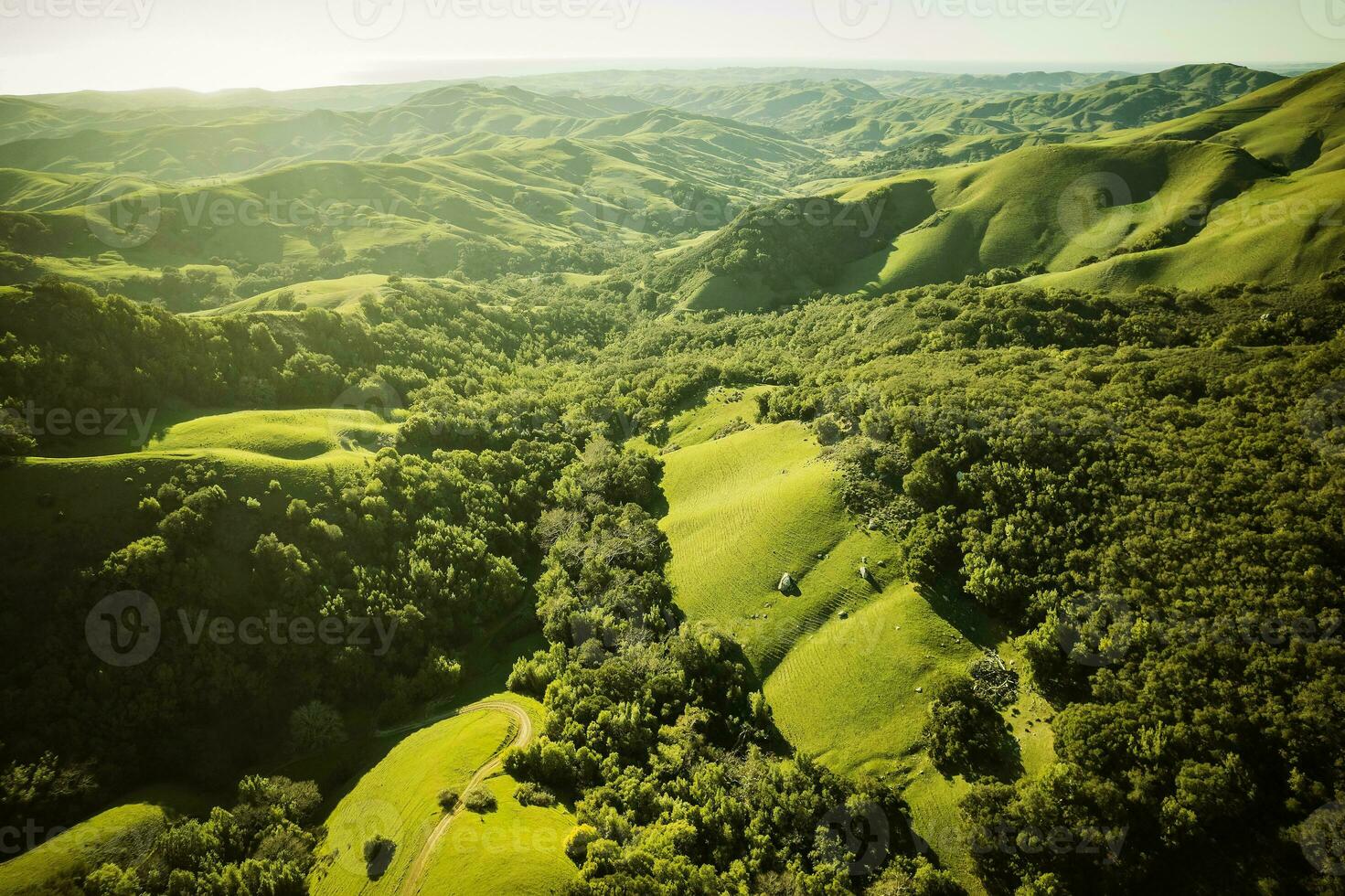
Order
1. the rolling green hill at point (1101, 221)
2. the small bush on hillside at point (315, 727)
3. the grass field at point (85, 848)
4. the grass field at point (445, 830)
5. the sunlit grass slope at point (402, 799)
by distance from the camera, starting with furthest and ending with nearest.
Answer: the rolling green hill at point (1101, 221) < the small bush on hillside at point (315, 727) < the sunlit grass slope at point (402, 799) < the grass field at point (445, 830) < the grass field at point (85, 848)

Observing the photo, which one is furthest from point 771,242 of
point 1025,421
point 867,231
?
point 1025,421

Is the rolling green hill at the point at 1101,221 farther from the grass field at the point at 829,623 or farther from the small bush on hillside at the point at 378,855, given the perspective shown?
the small bush on hillside at the point at 378,855

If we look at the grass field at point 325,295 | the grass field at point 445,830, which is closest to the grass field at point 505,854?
the grass field at point 445,830

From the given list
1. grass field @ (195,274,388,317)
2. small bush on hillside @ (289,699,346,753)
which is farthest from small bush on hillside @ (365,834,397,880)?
grass field @ (195,274,388,317)

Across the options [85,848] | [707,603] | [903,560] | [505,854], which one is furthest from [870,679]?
[85,848]

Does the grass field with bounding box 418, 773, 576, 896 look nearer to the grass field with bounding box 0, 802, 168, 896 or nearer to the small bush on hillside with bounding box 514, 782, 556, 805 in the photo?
the small bush on hillside with bounding box 514, 782, 556, 805

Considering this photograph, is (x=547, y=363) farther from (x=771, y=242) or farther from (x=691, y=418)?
(x=771, y=242)
